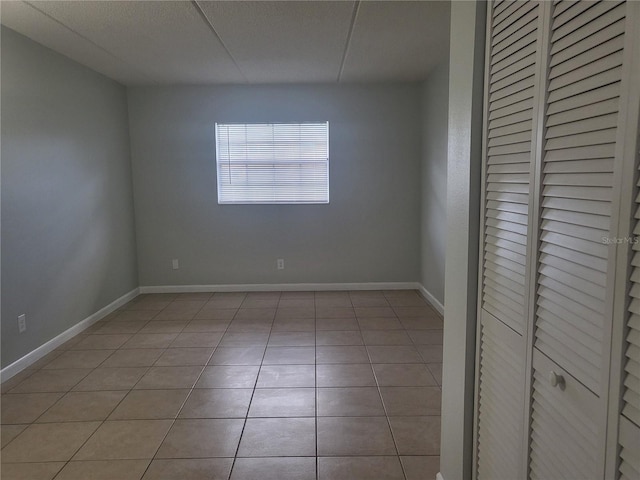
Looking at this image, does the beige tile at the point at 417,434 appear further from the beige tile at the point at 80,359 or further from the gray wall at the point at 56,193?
the gray wall at the point at 56,193

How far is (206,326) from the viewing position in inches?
149

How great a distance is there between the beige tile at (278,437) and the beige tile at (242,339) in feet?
3.71

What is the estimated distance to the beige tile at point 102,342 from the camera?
3314 millimetres

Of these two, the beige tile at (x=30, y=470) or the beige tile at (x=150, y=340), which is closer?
the beige tile at (x=30, y=470)

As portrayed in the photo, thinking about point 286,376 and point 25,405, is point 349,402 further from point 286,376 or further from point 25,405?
point 25,405

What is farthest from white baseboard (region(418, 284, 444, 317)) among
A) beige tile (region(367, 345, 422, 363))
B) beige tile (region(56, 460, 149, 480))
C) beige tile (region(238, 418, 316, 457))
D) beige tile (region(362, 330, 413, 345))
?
beige tile (region(56, 460, 149, 480))

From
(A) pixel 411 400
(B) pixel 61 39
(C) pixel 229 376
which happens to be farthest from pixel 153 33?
(A) pixel 411 400

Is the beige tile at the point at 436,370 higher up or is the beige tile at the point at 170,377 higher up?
the beige tile at the point at 436,370

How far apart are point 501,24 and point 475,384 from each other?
1.10 m

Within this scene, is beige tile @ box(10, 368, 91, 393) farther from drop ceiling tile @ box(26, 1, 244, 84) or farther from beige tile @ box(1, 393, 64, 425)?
drop ceiling tile @ box(26, 1, 244, 84)

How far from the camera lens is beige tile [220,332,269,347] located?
3.34 meters

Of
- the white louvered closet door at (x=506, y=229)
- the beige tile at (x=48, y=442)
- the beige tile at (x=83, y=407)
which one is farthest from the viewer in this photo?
the beige tile at (x=83, y=407)

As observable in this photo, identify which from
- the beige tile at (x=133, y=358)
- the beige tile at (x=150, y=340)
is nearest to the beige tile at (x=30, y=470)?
the beige tile at (x=133, y=358)

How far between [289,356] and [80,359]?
1.58 meters
